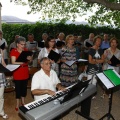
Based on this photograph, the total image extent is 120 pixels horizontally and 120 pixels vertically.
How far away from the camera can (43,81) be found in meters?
3.79

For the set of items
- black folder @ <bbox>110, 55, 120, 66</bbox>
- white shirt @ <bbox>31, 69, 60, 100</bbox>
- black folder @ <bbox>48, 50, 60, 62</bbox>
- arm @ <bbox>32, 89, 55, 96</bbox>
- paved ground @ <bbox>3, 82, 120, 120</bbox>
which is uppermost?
black folder @ <bbox>48, 50, 60, 62</bbox>

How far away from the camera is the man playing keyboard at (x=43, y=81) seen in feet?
11.9

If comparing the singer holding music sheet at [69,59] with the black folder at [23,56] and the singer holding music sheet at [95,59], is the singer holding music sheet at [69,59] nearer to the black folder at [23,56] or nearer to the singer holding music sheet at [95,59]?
the singer holding music sheet at [95,59]

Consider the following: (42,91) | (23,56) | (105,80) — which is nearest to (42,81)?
(42,91)

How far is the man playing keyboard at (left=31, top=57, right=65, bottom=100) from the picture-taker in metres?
3.63

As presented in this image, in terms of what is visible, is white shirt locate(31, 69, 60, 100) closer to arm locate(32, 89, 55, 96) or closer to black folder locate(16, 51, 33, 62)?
arm locate(32, 89, 55, 96)

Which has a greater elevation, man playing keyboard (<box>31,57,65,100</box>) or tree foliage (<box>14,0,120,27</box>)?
tree foliage (<box>14,0,120,27</box>)

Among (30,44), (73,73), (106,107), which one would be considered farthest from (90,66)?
(30,44)

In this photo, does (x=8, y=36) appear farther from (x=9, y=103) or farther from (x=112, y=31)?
(x=9, y=103)

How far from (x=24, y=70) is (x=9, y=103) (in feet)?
5.15

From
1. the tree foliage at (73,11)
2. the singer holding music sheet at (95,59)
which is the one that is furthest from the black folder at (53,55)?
the tree foliage at (73,11)

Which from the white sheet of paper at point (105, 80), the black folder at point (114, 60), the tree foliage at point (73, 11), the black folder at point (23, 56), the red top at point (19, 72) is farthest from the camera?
the tree foliage at point (73, 11)

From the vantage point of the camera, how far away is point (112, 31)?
13.8 meters

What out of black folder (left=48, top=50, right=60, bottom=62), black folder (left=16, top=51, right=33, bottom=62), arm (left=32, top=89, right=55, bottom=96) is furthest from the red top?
arm (left=32, top=89, right=55, bottom=96)
